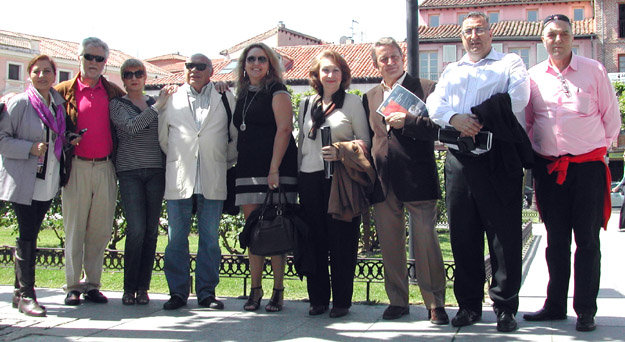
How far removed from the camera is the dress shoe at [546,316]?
4402 millimetres

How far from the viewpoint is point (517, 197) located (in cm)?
421

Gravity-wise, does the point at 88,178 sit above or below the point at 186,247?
above

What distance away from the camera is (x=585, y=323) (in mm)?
4102

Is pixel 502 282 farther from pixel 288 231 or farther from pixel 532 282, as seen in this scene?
pixel 532 282

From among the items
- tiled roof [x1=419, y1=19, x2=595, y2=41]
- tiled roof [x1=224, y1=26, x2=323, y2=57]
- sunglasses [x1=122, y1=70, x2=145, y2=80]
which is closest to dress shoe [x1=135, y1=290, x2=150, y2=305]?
sunglasses [x1=122, y1=70, x2=145, y2=80]

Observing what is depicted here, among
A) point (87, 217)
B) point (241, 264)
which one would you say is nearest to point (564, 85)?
point (241, 264)

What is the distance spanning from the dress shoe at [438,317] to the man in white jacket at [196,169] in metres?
1.76

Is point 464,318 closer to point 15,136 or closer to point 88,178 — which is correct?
point 88,178

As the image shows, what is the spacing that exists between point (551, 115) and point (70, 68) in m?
51.0

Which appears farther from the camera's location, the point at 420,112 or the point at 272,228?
the point at 272,228

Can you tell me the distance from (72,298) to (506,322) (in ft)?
11.5

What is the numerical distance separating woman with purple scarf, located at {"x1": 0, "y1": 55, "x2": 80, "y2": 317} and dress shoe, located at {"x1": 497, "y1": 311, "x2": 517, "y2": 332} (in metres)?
3.40

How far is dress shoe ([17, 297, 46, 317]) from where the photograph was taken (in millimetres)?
4723

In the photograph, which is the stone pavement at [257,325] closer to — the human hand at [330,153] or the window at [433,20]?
the human hand at [330,153]
